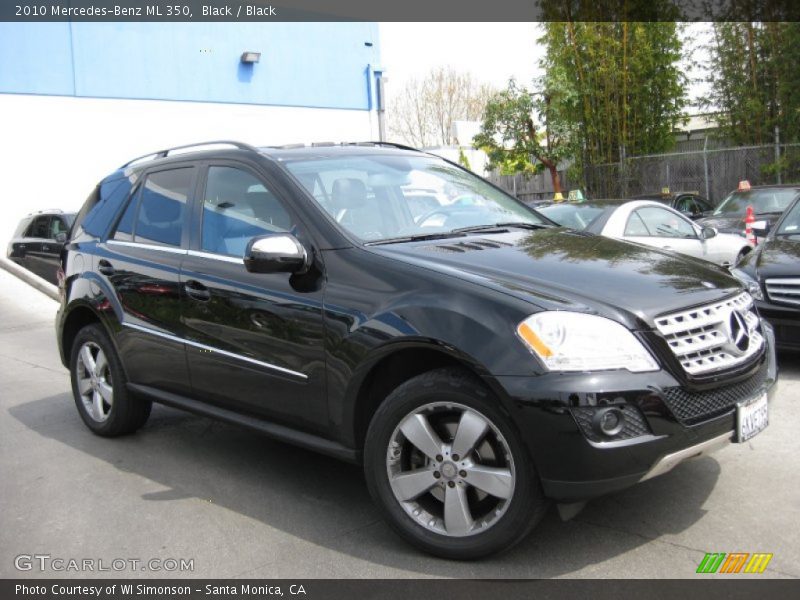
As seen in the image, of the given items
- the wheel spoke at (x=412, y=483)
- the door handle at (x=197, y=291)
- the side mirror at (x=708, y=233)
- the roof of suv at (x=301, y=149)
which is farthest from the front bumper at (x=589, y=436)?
the side mirror at (x=708, y=233)

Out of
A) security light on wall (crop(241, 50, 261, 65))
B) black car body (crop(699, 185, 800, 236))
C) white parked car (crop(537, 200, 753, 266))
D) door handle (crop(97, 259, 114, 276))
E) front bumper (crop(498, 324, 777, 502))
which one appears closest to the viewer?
front bumper (crop(498, 324, 777, 502))

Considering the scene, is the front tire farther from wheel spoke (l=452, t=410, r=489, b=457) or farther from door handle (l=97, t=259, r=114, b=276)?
door handle (l=97, t=259, r=114, b=276)

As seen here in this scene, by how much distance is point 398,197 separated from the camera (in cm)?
454

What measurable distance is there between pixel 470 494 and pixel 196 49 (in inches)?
917

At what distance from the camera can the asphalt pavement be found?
11.6 ft

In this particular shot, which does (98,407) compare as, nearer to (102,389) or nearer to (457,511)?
(102,389)

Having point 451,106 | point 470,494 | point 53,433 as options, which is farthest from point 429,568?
point 451,106

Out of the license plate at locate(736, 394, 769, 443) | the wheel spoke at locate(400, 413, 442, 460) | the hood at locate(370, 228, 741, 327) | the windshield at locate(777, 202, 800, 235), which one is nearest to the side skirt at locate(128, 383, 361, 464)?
the wheel spoke at locate(400, 413, 442, 460)

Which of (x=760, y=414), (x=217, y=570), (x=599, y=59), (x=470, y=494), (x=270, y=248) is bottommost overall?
(x=217, y=570)

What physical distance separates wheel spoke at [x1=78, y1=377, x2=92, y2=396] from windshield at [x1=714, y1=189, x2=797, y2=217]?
11623mm

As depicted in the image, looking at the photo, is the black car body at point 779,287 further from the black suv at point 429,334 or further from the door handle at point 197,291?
the door handle at point 197,291

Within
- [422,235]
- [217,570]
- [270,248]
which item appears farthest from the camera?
[422,235]

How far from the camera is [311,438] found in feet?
13.1

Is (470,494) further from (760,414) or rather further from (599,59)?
(599,59)
